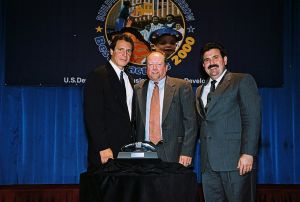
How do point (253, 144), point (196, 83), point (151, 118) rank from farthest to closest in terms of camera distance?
point (196, 83), point (151, 118), point (253, 144)

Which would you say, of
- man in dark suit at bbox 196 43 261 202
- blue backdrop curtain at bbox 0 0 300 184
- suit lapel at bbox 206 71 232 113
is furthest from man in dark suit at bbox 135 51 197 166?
blue backdrop curtain at bbox 0 0 300 184

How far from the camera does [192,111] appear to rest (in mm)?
3352

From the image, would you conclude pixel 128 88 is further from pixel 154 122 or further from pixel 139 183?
pixel 139 183

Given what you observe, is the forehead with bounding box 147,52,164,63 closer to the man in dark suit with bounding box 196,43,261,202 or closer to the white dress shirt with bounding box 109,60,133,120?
the white dress shirt with bounding box 109,60,133,120

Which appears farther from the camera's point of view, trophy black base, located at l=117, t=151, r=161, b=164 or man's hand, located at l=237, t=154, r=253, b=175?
man's hand, located at l=237, t=154, r=253, b=175

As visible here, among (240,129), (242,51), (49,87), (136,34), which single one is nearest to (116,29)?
(136,34)

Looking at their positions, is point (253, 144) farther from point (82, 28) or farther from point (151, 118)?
point (82, 28)

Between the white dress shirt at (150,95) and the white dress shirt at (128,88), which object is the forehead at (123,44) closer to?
the white dress shirt at (128,88)

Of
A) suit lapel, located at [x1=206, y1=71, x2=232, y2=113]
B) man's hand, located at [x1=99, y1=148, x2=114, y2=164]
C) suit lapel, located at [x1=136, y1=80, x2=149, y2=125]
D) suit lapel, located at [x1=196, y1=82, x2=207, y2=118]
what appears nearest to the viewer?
man's hand, located at [x1=99, y1=148, x2=114, y2=164]

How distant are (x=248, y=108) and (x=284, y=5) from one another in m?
2.70

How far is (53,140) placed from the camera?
514 centimetres

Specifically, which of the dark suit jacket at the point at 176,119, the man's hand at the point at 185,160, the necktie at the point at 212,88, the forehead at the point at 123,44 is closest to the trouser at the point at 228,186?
the man's hand at the point at 185,160

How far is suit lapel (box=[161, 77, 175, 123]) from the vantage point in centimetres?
331

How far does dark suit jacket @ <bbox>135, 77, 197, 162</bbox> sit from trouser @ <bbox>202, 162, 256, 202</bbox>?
25 cm
